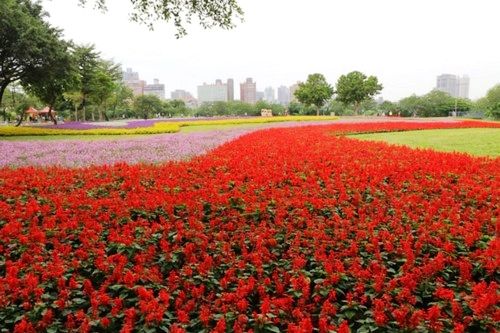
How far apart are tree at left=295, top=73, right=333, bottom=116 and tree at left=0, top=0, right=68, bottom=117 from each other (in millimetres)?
44526

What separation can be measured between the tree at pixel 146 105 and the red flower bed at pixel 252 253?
74.5 m

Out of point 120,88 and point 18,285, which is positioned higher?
point 120,88

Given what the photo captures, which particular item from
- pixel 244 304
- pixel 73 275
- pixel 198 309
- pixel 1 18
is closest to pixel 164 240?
pixel 73 275

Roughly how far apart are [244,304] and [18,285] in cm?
181

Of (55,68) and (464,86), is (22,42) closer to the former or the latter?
(55,68)

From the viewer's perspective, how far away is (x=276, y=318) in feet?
9.71

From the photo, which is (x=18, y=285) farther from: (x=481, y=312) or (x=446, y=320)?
(x=481, y=312)

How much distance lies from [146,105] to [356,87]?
3850 centimetres

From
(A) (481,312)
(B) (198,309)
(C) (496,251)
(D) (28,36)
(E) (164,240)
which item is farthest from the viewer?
(D) (28,36)

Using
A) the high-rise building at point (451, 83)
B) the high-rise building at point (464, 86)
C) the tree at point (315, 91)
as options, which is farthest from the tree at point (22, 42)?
the high-rise building at point (464, 86)

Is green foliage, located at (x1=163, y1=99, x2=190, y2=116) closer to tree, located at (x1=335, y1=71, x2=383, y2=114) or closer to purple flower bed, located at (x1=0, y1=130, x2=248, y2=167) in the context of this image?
tree, located at (x1=335, y1=71, x2=383, y2=114)

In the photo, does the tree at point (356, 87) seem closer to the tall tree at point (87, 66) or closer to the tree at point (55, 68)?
the tall tree at point (87, 66)

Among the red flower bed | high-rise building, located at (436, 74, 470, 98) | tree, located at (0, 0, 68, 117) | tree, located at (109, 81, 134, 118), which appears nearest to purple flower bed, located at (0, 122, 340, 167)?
the red flower bed

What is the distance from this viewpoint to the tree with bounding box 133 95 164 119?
79.4m
